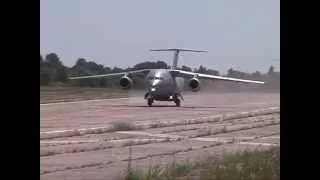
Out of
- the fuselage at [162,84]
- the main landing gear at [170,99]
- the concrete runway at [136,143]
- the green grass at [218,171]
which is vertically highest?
the fuselage at [162,84]

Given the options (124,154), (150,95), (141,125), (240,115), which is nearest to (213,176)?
(124,154)

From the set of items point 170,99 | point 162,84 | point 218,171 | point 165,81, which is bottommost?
point 218,171

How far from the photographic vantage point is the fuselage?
69.3ft

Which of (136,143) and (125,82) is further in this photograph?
(125,82)

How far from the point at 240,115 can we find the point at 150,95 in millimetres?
3871

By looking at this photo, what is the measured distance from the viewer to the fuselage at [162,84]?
21.1 m

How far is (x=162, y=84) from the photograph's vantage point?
21250mm

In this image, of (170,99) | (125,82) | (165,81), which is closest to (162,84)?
(165,81)

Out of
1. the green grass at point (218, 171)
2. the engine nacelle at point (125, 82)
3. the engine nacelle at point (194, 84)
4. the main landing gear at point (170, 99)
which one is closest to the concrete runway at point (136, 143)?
the green grass at point (218, 171)

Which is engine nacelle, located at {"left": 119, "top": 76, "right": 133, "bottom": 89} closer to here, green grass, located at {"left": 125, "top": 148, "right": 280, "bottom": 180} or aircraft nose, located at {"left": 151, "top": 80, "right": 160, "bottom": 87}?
aircraft nose, located at {"left": 151, "top": 80, "right": 160, "bottom": 87}

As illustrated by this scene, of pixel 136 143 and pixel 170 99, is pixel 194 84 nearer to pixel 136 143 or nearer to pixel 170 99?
pixel 170 99

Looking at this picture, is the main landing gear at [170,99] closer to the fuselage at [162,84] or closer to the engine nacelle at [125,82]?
the fuselage at [162,84]

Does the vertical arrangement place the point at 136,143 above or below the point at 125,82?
below
